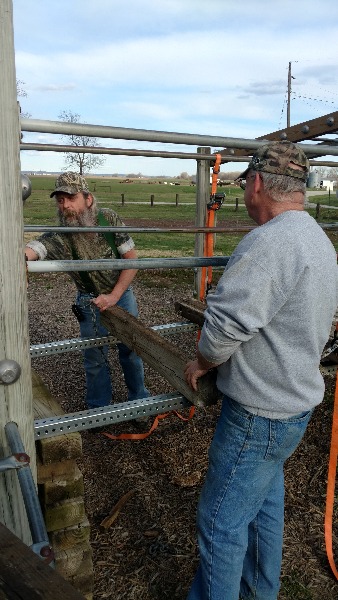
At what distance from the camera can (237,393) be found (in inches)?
75.5

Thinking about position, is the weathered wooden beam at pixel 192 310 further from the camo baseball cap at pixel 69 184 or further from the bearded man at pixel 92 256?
the camo baseball cap at pixel 69 184

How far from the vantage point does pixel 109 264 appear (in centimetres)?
212

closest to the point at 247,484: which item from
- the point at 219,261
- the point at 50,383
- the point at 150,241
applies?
the point at 219,261

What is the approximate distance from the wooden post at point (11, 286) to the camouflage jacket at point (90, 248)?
6.90 ft

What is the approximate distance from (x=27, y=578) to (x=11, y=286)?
78 cm

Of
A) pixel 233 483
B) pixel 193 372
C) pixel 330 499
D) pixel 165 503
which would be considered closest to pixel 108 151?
pixel 193 372

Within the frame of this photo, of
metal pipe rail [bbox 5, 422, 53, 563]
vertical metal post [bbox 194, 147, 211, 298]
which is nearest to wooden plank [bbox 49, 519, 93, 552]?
metal pipe rail [bbox 5, 422, 53, 563]

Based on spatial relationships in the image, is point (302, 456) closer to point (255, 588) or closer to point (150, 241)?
point (255, 588)

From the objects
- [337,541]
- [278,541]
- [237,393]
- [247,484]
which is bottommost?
[337,541]

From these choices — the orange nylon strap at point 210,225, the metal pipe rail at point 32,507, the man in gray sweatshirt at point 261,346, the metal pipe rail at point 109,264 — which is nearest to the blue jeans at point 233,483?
the man in gray sweatshirt at point 261,346

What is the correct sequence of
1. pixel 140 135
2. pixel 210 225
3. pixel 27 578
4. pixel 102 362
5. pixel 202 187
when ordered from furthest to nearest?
1. pixel 202 187
2. pixel 210 225
3. pixel 102 362
4. pixel 140 135
5. pixel 27 578

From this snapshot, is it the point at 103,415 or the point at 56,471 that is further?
the point at 56,471

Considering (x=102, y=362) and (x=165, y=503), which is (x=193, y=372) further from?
(x=102, y=362)

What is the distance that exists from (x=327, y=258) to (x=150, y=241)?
1329 centimetres
